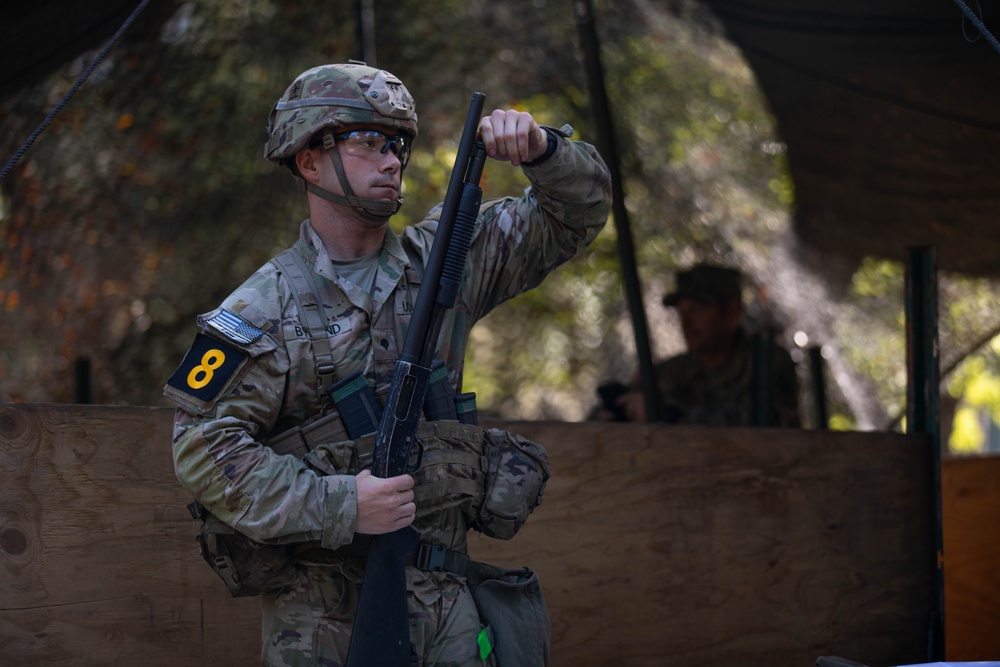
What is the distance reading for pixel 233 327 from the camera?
90.3 inches

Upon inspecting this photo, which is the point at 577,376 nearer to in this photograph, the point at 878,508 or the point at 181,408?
the point at 878,508

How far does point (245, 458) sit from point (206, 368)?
198 mm

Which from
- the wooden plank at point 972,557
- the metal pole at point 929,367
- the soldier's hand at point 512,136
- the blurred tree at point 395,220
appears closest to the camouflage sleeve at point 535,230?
the soldier's hand at point 512,136

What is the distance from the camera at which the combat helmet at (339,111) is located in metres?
2.46

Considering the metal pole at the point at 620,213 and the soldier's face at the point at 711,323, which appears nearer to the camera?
the metal pole at the point at 620,213

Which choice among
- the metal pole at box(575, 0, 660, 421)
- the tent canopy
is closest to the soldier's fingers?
the tent canopy

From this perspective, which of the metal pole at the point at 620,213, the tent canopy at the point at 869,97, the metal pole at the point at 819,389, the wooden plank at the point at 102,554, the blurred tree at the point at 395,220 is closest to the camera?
the wooden plank at the point at 102,554

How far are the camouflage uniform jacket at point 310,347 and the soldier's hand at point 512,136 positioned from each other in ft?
0.18

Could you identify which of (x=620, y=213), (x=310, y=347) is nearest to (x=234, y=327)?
(x=310, y=347)

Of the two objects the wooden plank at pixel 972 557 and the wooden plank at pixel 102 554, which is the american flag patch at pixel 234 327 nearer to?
the wooden plank at pixel 102 554

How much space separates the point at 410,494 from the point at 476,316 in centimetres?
59

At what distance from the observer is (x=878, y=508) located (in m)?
4.46

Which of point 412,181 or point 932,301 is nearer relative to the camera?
point 932,301

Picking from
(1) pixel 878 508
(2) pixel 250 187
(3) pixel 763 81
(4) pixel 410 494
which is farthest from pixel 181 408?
(2) pixel 250 187
